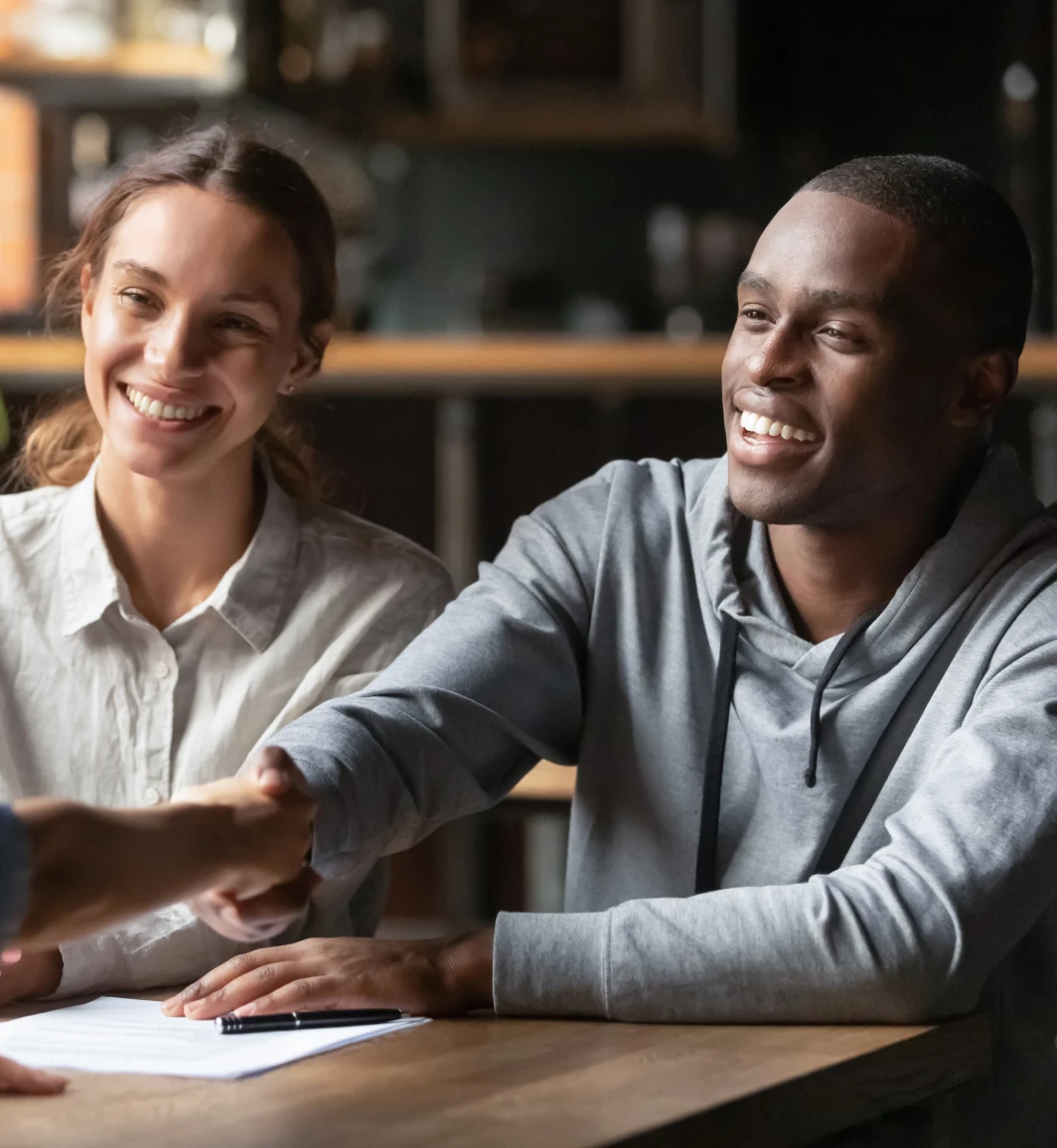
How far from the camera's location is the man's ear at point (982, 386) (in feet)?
5.20

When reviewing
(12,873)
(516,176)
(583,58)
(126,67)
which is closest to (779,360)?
(12,873)

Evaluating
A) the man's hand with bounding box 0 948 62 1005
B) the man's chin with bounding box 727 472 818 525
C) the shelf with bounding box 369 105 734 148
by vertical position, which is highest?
the shelf with bounding box 369 105 734 148

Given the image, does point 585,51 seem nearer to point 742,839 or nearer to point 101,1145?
point 742,839

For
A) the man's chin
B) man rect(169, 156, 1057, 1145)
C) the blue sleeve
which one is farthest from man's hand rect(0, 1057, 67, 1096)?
the man's chin

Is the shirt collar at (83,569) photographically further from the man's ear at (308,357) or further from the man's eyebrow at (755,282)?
the man's eyebrow at (755,282)

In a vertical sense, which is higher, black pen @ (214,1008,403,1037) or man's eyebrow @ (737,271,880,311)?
man's eyebrow @ (737,271,880,311)

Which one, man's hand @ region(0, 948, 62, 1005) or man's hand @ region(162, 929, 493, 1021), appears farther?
man's hand @ region(0, 948, 62, 1005)

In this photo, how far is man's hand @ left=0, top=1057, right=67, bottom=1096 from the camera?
1.07 m

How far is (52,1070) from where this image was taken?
3.68 ft

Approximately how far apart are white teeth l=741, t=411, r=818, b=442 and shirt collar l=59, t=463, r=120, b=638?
0.57 m

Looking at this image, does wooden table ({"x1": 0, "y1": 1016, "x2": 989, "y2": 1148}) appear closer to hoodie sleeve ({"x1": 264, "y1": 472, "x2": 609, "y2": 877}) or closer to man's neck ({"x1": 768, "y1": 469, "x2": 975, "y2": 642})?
hoodie sleeve ({"x1": 264, "y1": 472, "x2": 609, "y2": 877})

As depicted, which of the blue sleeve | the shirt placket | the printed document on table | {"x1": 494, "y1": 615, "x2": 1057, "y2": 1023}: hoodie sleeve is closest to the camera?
the blue sleeve

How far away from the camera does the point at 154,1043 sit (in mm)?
1192

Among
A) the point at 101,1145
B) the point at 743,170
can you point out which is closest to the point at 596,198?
the point at 743,170
